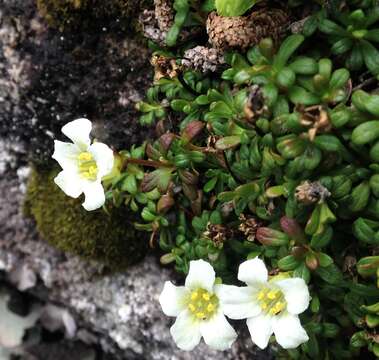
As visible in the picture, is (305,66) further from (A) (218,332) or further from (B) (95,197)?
(A) (218,332)

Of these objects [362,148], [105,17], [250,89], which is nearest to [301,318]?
[362,148]

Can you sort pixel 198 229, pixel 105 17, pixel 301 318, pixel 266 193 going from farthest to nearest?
1. pixel 105 17
2. pixel 198 229
3. pixel 301 318
4. pixel 266 193

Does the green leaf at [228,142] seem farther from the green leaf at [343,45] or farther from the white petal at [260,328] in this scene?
the white petal at [260,328]

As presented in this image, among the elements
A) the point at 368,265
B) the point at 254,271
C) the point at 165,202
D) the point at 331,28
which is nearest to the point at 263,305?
the point at 254,271

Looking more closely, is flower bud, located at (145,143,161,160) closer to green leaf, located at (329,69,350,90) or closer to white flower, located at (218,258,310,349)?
white flower, located at (218,258,310,349)

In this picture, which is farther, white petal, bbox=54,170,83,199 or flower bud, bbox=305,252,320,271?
white petal, bbox=54,170,83,199

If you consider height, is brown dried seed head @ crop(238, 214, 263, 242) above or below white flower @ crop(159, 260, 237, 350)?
above

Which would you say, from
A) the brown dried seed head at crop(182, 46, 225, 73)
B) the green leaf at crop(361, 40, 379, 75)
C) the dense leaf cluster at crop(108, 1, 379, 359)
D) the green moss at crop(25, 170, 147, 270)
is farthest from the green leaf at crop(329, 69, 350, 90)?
the green moss at crop(25, 170, 147, 270)

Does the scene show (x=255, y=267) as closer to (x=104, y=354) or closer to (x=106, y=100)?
(x=106, y=100)
